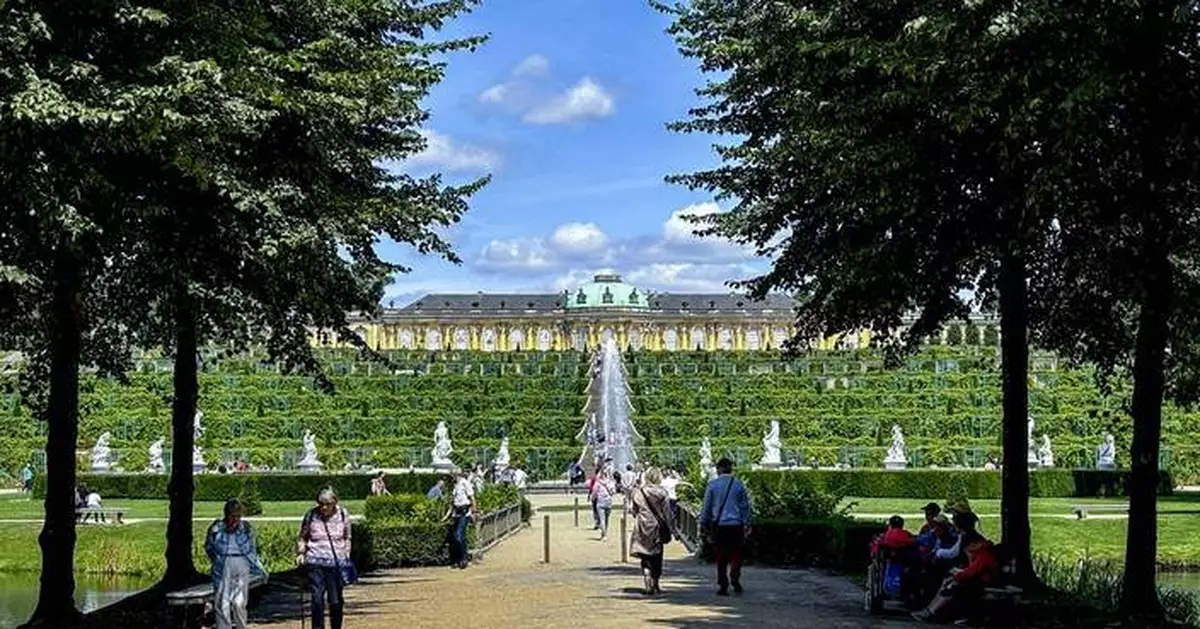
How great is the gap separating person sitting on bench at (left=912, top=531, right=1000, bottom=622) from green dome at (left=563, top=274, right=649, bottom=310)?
148153 millimetres

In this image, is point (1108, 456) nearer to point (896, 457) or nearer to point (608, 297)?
point (896, 457)

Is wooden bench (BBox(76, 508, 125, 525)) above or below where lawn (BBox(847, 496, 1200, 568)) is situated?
below

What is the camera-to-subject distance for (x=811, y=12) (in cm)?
1552

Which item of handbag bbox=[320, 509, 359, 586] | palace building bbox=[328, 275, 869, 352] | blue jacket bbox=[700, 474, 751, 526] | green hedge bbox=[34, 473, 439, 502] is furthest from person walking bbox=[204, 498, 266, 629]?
palace building bbox=[328, 275, 869, 352]

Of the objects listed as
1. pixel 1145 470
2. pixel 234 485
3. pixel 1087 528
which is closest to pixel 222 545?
pixel 1145 470

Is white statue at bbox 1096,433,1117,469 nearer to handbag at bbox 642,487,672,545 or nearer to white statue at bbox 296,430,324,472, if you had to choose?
white statue at bbox 296,430,324,472

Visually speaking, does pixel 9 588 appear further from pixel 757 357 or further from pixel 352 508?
pixel 757 357

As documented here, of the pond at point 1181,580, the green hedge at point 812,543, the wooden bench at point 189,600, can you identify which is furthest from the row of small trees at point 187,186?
the pond at point 1181,580

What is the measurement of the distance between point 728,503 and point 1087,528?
1444 cm

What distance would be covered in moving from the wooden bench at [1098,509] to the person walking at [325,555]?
21.9m

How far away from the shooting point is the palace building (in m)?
162

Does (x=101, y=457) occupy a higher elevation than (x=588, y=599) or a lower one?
lower

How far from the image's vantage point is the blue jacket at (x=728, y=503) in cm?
1666

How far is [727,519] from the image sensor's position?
1667cm
